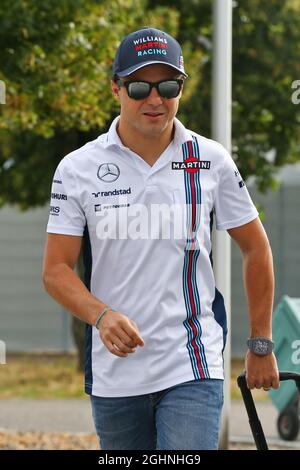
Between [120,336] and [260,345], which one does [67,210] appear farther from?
[260,345]

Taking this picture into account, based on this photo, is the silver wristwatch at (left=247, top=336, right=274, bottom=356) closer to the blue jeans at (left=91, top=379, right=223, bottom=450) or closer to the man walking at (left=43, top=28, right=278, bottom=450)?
the man walking at (left=43, top=28, right=278, bottom=450)

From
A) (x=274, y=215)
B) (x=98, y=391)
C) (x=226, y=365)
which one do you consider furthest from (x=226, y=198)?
(x=274, y=215)

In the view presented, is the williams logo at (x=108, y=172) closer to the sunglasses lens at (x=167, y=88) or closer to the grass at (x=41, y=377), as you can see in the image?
the sunglasses lens at (x=167, y=88)

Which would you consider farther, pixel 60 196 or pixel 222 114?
pixel 222 114

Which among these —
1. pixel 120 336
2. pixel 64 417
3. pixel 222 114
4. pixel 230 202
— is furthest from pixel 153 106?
pixel 64 417

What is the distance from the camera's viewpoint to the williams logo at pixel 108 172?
384 centimetres

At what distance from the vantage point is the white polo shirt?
3.75m

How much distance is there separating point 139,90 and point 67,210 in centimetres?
43

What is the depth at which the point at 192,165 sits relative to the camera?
3869 mm

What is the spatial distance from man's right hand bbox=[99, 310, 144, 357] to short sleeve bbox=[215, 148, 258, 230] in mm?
560

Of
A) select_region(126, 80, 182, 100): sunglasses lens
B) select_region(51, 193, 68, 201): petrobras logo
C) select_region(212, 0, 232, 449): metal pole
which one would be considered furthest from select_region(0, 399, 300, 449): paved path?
select_region(126, 80, 182, 100): sunglasses lens

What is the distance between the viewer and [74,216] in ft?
12.5

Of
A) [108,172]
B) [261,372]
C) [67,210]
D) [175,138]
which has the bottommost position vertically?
[261,372]

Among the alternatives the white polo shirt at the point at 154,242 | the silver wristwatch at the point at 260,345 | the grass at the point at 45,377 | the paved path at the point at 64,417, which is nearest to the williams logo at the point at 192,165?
the white polo shirt at the point at 154,242
